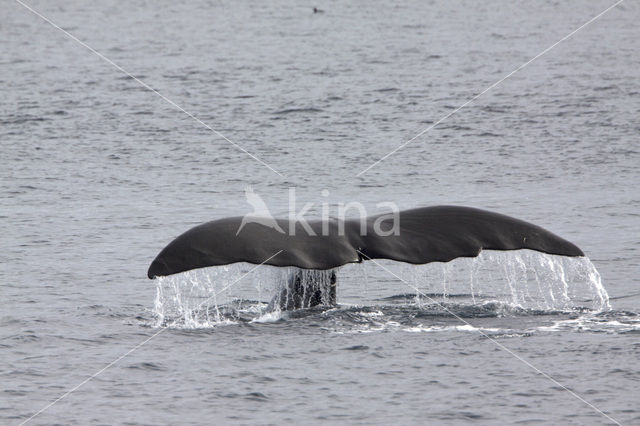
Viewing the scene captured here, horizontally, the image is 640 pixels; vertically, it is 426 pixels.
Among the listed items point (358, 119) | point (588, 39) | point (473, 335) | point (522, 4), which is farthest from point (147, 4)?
point (473, 335)

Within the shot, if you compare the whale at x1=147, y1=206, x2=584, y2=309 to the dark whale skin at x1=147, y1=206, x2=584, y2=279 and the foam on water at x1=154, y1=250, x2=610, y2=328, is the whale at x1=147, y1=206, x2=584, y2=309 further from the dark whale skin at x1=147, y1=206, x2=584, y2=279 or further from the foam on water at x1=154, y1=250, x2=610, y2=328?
the foam on water at x1=154, y1=250, x2=610, y2=328

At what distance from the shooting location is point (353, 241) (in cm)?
884

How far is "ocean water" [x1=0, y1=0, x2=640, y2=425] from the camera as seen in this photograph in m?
9.11

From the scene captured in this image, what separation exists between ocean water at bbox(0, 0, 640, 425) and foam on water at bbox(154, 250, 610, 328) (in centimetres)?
5

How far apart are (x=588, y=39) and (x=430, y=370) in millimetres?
27866

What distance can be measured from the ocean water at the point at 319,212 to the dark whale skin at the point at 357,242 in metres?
0.90

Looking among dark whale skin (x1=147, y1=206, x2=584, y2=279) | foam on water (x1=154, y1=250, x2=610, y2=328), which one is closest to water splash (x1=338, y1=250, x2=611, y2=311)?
foam on water (x1=154, y1=250, x2=610, y2=328)

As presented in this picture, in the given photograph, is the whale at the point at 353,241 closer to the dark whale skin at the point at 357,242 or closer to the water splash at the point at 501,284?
the dark whale skin at the point at 357,242

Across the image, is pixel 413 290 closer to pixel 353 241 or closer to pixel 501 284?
pixel 501 284

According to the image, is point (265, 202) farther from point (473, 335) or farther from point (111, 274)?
point (473, 335)

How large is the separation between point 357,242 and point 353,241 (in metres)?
0.03

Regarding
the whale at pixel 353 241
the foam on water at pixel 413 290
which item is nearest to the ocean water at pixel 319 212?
the foam on water at pixel 413 290

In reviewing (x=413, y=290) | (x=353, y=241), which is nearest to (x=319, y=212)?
(x=413, y=290)

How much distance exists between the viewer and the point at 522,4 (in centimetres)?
4806
